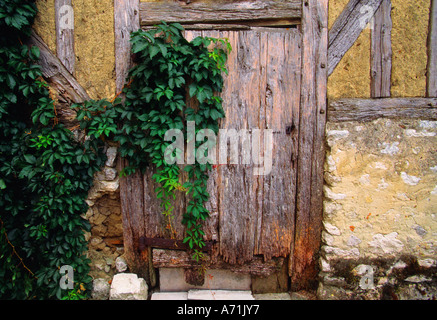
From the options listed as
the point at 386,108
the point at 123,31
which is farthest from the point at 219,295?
the point at 123,31

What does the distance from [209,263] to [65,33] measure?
7.75ft

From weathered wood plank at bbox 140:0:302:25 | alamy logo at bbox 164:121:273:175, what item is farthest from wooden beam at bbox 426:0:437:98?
alamy logo at bbox 164:121:273:175

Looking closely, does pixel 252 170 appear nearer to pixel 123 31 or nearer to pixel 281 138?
pixel 281 138

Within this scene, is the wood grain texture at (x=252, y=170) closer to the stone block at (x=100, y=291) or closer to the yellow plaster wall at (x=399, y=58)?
the yellow plaster wall at (x=399, y=58)

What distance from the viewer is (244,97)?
233cm

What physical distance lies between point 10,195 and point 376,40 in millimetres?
3305

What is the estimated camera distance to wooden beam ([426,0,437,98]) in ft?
7.34

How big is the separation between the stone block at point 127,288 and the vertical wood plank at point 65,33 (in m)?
1.88

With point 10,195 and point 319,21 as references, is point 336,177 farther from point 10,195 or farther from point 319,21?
point 10,195

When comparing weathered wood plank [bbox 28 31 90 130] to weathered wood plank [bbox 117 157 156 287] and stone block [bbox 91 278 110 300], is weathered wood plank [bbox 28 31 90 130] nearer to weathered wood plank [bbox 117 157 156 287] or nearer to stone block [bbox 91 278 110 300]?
weathered wood plank [bbox 117 157 156 287]

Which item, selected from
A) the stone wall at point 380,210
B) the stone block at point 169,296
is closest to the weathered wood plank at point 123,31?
the stone wall at point 380,210

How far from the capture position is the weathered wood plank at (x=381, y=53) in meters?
Result: 2.24

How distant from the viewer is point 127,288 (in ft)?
7.84
